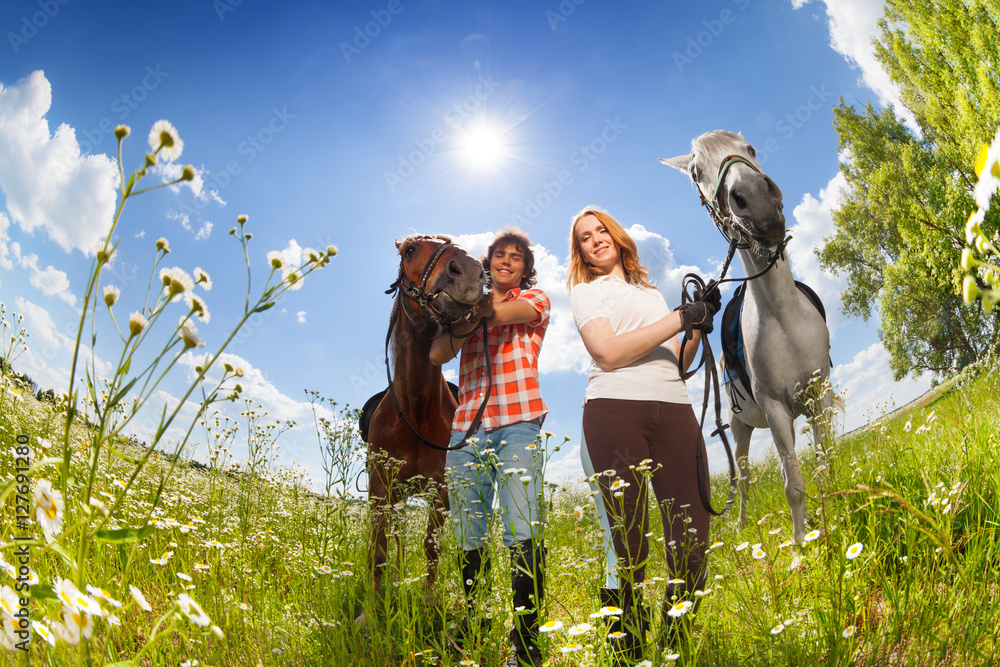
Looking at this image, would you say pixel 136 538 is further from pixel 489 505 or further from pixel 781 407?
pixel 781 407

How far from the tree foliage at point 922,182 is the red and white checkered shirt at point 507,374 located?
37.3 ft

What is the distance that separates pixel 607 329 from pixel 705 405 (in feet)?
Result: 2.00

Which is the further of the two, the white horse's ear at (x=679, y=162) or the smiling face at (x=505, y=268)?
the white horse's ear at (x=679, y=162)

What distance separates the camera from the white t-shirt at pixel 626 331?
2719mm

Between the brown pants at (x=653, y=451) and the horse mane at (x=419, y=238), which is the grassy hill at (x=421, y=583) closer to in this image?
the brown pants at (x=653, y=451)

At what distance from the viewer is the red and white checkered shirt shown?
3090 mm

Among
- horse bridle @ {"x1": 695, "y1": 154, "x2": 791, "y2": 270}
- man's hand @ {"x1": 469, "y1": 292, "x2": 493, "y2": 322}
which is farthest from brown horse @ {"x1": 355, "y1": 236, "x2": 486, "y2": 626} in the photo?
horse bridle @ {"x1": 695, "y1": 154, "x2": 791, "y2": 270}

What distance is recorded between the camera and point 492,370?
3223 millimetres

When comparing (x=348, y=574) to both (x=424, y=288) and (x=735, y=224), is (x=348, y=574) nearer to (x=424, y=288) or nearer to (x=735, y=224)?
(x=424, y=288)

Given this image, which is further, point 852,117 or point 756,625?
point 852,117

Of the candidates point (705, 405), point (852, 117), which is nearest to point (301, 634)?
point (705, 405)

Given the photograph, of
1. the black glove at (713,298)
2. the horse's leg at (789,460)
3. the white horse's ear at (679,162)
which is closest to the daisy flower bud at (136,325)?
the black glove at (713,298)

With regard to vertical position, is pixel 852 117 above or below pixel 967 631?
above

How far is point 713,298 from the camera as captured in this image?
2.71 m
